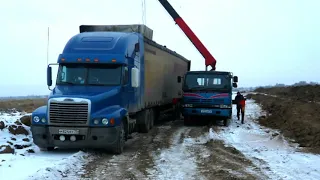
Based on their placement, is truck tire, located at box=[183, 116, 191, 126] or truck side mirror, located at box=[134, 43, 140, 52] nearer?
truck side mirror, located at box=[134, 43, 140, 52]

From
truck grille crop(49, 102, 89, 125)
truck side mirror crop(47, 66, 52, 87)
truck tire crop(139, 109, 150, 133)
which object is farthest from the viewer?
truck tire crop(139, 109, 150, 133)

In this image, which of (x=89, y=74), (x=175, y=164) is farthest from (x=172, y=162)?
(x=89, y=74)

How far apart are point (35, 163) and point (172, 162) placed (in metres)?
3.19

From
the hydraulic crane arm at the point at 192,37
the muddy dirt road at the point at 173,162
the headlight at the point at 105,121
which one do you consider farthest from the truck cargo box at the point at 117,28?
the hydraulic crane arm at the point at 192,37

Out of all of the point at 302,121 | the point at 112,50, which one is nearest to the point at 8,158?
the point at 112,50

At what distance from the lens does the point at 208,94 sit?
18.2 metres

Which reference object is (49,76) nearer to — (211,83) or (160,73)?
(160,73)

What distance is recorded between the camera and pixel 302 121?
17.3m

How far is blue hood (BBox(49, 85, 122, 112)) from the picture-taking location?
32.9ft

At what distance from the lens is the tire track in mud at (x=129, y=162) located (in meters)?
7.99

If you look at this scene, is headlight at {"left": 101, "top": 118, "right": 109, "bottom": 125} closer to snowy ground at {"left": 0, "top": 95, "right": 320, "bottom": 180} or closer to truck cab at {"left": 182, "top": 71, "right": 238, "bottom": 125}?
snowy ground at {"left": 0, "top": 95, "right": 320, "bottom": 180}

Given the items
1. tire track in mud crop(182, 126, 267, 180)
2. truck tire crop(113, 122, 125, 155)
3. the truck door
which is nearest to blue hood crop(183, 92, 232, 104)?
tire track in mud crop(182, 126, 267, 180)

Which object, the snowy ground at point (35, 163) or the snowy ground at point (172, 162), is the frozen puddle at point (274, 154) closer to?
the snowy ground at point (172, 162)

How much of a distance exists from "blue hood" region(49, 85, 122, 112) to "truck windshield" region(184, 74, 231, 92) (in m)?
7.98
